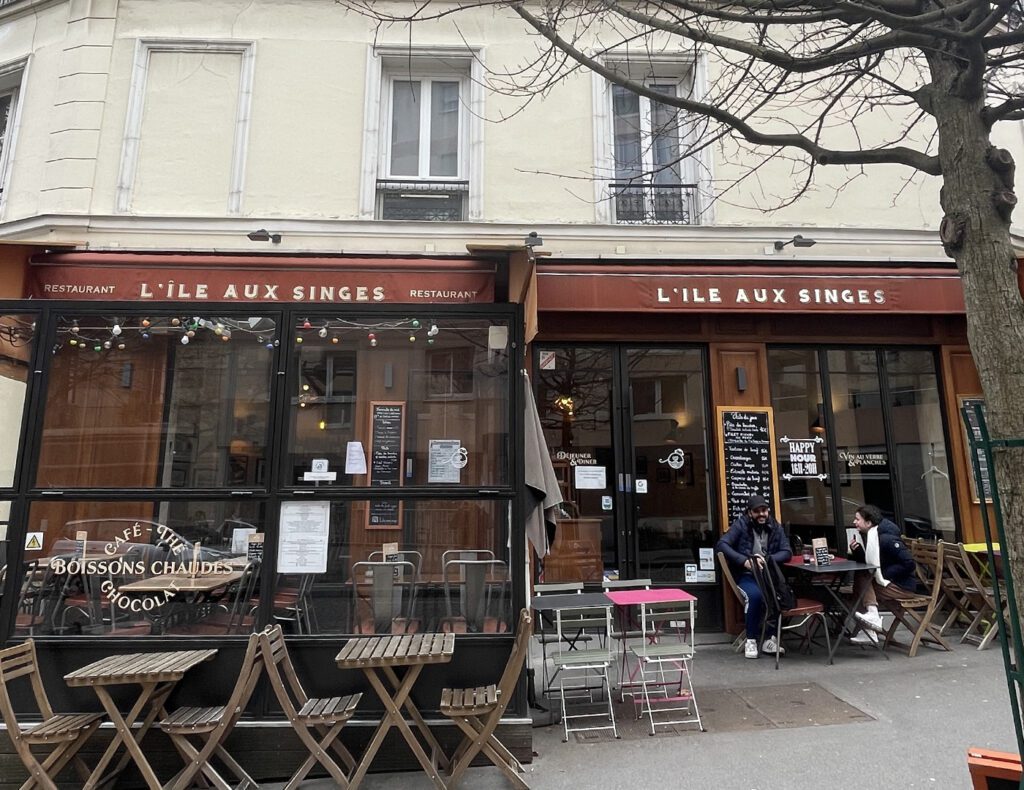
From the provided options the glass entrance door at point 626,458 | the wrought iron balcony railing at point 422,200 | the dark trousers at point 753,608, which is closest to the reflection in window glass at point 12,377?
the wrought iron balcony railing at point 422,200

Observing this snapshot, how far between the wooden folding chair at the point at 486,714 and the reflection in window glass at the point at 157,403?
1.90m

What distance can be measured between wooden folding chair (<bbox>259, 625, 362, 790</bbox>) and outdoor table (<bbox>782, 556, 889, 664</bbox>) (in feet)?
13.8

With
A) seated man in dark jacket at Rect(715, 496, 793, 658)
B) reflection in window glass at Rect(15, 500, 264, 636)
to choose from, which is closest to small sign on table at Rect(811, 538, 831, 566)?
seated man in dark jacket at Rect(715, 496, 793, 658)

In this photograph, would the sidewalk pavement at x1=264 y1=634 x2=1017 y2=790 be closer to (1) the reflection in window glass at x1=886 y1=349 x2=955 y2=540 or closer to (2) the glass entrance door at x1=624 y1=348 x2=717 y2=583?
(2) the glass entrance door at x1=624 y1=348 x2=717 y2=583

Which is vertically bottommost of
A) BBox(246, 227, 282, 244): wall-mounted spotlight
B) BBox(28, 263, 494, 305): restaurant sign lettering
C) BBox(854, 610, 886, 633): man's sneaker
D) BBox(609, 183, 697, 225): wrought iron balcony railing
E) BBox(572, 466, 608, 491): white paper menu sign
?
BBox(854, 610, 886, 633): man's sneaker

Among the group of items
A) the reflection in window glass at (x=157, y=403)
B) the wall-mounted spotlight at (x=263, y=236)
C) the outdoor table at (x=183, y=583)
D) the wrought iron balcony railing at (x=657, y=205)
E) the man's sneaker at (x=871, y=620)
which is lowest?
the man's sneaker at (x=871, y=620)

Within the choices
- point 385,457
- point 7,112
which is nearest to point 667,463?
point 385,457

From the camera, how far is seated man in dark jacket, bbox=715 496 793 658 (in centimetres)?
600

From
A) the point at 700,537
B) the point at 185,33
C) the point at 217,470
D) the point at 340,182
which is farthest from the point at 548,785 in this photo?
the point at 185,33

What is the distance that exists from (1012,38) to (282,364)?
474 cm

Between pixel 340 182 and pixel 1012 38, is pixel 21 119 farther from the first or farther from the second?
pixel 1012 38

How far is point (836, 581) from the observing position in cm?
610

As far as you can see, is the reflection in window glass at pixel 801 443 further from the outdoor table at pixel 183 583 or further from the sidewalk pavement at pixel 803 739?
the outdoor table at pixel 183 583

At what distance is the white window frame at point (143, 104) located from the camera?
292 inches
